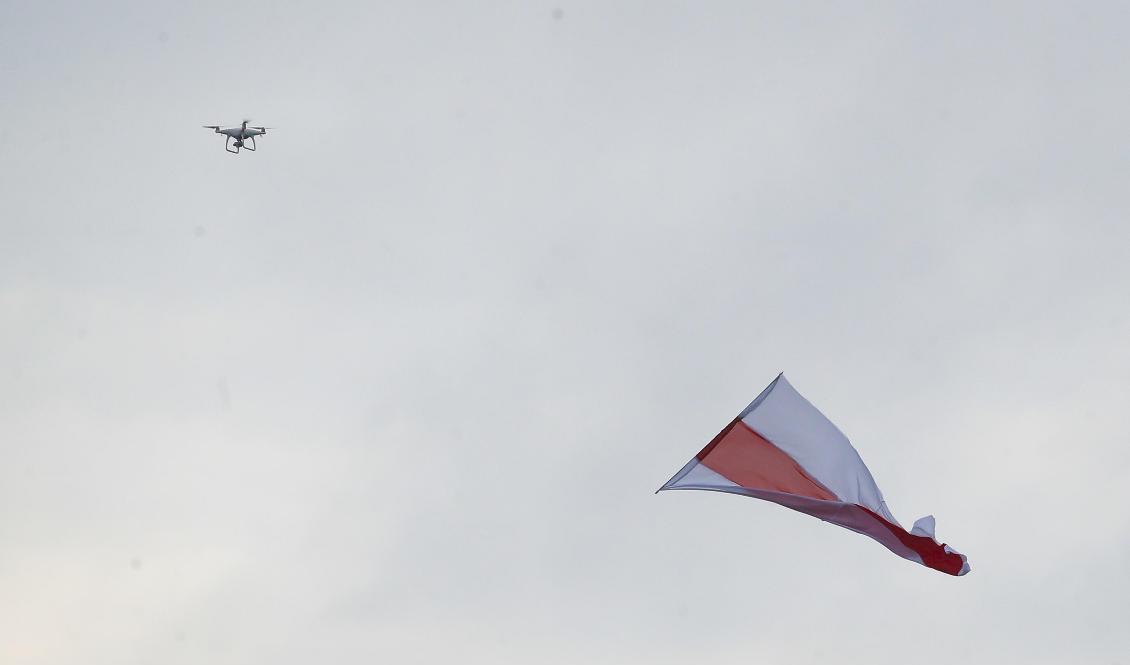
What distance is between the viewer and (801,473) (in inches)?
1367

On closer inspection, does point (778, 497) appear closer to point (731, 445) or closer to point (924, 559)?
point (731, 445)

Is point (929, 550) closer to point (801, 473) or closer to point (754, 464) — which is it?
point (801, 473)

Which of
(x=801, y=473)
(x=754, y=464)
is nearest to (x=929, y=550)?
(x=801, y=473)

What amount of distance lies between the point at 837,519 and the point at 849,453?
1.98 m

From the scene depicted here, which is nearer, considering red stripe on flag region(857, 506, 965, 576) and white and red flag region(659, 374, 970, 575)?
white and red flag region(659, 374, 970, 575)

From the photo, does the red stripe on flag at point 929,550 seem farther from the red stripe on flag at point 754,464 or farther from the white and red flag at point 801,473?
the red stripe on flag at point 754,464

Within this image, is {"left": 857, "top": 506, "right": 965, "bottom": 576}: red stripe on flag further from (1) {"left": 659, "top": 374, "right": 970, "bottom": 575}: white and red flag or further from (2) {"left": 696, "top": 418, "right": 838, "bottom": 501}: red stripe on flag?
(2) {"left": 696, "top": 418, "right": 838, "bottom": 501}: red stripe on flag

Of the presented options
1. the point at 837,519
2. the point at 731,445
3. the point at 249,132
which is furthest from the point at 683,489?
the point at 249,132

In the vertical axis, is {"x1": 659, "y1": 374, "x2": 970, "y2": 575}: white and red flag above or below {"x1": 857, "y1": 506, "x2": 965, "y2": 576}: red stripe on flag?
above

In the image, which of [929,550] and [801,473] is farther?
[801,473]

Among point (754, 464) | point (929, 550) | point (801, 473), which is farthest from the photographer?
point (801, 473)

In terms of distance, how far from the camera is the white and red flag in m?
33.2

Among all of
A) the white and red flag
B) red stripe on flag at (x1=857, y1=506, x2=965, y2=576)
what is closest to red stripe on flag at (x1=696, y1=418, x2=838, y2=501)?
the white and red flag

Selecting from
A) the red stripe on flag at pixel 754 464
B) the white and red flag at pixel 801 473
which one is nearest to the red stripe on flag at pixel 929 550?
the white and red flag at pixel 801 473
